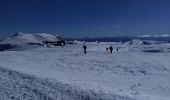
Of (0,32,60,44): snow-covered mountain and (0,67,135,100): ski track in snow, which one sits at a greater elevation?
(0,32,60,44): snow-covered mountain

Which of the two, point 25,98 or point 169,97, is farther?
point 169,97

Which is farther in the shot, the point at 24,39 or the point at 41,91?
the point at 24,39

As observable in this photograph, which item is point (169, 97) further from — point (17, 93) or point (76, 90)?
point (17, 93)

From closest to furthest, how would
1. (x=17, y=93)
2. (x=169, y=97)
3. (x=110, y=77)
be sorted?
(x=17, y=93) → (x=169, y=97) → (x=110, y=77)

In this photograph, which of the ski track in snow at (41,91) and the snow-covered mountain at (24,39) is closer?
the ski track in snow at (41,91)

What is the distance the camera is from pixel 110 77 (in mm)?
20016

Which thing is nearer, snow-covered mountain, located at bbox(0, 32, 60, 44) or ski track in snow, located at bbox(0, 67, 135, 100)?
ski track in snow, located at bbox(0, 67, 135, 100)

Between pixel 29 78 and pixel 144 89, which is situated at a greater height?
pixel 29 78

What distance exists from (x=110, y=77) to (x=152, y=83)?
11.8 feet

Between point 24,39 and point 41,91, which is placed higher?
point 24,39

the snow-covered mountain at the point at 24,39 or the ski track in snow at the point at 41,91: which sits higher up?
the snow-covered mountain at the point at 24,39

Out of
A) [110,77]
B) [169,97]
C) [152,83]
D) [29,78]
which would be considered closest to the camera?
[169,97]

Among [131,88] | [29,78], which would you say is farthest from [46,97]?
[131,88]

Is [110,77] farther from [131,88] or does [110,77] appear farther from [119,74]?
[131,88]
